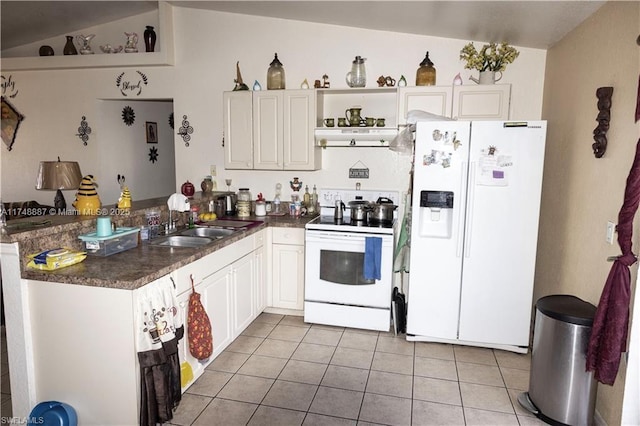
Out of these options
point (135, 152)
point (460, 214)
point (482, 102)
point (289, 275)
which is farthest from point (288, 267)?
point (135, 152)

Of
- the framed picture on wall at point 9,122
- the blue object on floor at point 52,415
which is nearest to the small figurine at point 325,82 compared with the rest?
the blue object on floor at point 52,415

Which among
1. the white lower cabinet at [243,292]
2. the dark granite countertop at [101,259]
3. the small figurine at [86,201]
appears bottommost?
the white lower cabinet at [243,292]

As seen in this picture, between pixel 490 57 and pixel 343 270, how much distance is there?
2.19 meters

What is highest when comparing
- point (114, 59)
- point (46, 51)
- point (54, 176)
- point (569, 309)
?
point (46, 51)

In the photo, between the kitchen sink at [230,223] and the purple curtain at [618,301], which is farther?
the kitchen sink at [230,223]

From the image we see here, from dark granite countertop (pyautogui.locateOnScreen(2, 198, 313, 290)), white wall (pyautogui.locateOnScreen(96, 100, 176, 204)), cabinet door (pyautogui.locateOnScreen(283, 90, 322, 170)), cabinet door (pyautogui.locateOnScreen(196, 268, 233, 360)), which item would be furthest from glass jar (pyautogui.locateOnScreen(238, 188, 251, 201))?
white wall (pyautogui.locateOnScreen(96, 100, 176, 204))

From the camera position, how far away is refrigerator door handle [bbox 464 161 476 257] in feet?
10.3

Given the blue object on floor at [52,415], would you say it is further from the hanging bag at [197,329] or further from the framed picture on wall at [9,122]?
the framed picture on wall at [9,122]

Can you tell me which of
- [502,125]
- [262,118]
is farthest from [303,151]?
[502,125]

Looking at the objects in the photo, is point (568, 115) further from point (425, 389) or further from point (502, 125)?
point (425, 389)

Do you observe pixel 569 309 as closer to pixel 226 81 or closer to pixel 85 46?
pixel 226 81

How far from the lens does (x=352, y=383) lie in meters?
2.78

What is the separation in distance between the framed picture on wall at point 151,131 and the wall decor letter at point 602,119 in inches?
192

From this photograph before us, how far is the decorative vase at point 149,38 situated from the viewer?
4.31 metres
